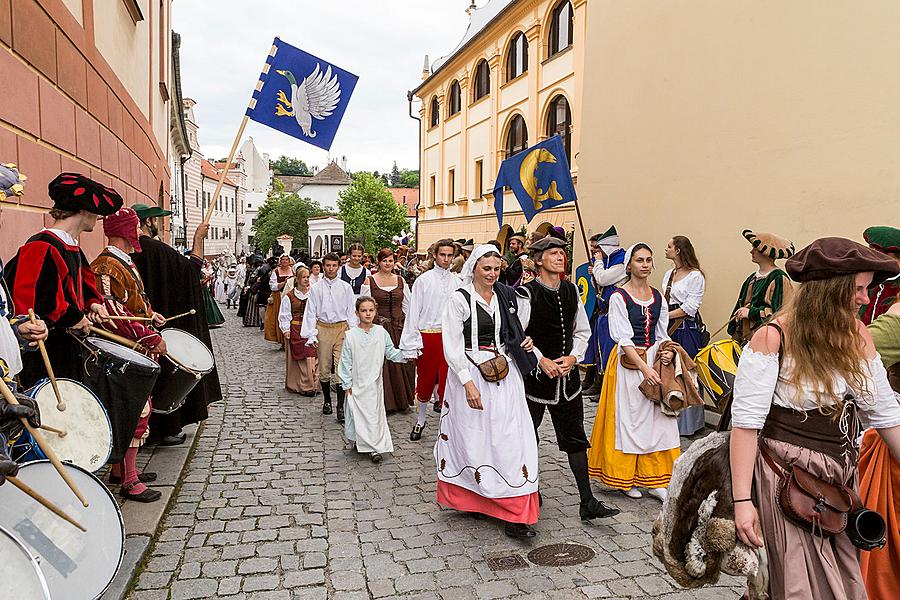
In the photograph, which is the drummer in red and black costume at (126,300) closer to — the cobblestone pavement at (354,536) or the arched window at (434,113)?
the cobblestone pavement at (354,536)

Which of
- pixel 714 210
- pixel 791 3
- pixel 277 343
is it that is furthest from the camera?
pixel 277 343

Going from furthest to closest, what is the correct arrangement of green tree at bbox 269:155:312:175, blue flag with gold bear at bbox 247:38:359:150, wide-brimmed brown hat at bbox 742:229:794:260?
1. green tree at bbox 269:155:312:175
2. blue flag with gold bear at bbox 247:38:359:150
3. wide-brimmed brown hat at bbox 742:229:794:260

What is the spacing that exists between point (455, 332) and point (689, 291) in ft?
9.76

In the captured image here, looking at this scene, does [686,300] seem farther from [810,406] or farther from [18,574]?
[18,574]

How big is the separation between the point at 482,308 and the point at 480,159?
72.8ft

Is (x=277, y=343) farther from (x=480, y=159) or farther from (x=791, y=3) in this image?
(x=480, y=159)

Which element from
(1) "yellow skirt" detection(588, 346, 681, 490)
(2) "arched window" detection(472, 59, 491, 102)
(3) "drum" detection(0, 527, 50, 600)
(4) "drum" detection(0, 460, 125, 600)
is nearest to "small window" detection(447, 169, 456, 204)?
(2) "arched window" detection(472, 59, 491, 102)

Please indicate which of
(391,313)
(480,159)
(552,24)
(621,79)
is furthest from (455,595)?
(480,159)

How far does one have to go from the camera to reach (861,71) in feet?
19.3

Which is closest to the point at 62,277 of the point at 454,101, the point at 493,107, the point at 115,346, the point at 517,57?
the point at 115,346

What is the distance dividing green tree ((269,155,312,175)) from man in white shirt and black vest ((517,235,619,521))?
129m

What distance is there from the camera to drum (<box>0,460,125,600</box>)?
94.4 inches

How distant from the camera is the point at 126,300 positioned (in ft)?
14.9

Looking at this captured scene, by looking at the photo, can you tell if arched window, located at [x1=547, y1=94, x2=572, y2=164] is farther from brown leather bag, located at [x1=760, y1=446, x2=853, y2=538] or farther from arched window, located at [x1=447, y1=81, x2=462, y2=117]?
brown leather bag, located at [x1=760, y1=446, x2=853, y2=538]
